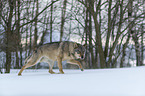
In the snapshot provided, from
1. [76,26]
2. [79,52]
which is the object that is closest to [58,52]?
[79,52]

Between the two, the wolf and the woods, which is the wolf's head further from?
the woods

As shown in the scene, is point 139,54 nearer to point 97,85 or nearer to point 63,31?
point 63,31

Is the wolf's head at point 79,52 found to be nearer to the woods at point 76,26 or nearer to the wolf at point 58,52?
the wolf at point 58,52

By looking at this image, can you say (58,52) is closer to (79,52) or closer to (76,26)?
(79,52)

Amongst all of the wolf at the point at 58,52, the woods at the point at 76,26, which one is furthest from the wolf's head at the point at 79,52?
the woods at the point at 76,26

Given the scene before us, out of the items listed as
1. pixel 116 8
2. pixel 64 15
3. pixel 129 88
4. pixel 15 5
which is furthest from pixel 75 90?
pixel 64 15

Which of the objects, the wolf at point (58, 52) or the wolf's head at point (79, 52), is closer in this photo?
the wolf's head at point (79, 52)

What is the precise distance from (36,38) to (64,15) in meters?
2.86

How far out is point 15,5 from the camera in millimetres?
9008

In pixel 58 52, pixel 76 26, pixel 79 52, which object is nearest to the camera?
pixel 79 52

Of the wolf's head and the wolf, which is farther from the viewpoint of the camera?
the wolf

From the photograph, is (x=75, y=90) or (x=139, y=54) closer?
(x=75, y=90)

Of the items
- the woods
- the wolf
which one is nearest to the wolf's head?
the wolf

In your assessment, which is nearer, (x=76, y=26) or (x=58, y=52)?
(x=58, y=52)
